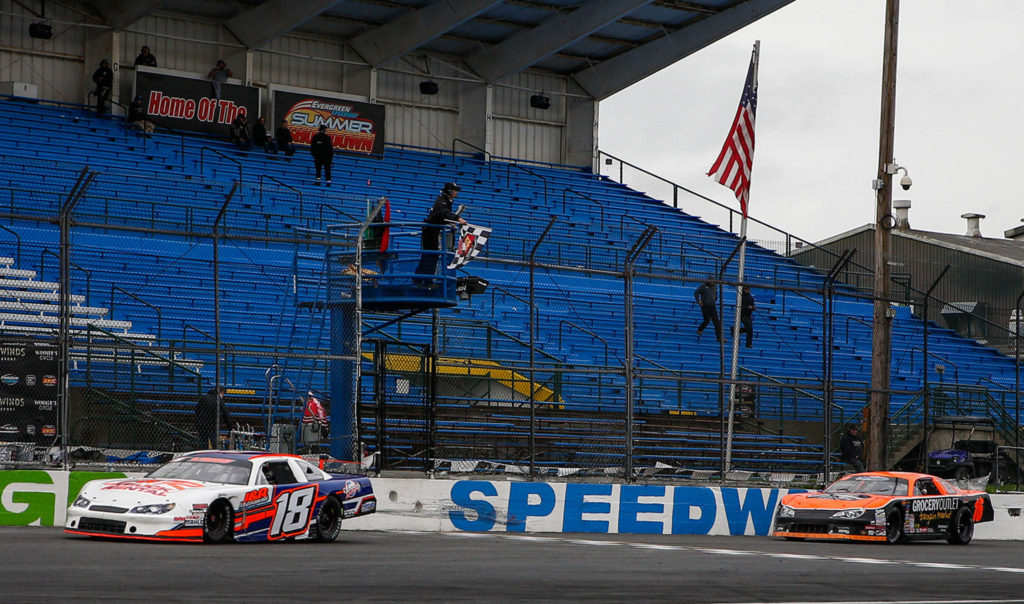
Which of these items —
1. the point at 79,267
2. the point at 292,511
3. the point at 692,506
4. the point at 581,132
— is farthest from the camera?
the point at 581,132

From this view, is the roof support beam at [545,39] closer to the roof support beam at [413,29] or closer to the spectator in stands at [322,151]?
the roof support beam at [413,29]

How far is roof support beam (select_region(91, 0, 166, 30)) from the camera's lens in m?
35.5

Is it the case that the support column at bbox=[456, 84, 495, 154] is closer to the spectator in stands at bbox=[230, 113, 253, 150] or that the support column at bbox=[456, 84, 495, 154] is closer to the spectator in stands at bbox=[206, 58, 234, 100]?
the spectator in stands at bbox=[230, 113, 253, 150]

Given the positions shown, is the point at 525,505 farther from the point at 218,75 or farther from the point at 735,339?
the point at 218,75

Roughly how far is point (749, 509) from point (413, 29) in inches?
802

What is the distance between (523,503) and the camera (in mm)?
20641

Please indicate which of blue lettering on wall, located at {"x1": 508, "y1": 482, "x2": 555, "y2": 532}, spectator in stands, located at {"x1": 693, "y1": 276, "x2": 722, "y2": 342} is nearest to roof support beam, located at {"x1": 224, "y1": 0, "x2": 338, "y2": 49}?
spectator in stands, located at {"x1": 693, "y1": 276, "x2": 722, "y2": 342}

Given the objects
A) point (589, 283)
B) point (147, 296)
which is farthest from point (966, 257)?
point (147, 296)

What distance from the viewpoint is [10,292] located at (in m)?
22.3

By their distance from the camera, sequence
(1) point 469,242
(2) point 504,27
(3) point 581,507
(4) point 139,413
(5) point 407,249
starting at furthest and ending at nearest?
(2) point 504,27
(5) point 407,249
(3) point 581,507
(1) point 469,242
(4) point 139,413

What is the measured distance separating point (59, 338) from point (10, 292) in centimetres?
590

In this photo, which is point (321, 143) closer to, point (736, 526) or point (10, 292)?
point (10, 292)

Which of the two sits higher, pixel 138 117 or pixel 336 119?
pixel 336 119

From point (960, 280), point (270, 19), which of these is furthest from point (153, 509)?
point (960, 280)
